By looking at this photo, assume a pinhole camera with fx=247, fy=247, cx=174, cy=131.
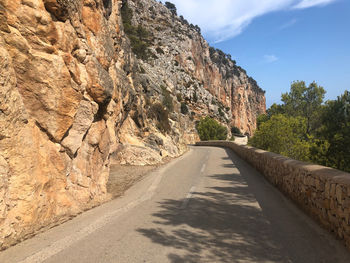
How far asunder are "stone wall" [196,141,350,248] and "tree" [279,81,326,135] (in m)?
33.3

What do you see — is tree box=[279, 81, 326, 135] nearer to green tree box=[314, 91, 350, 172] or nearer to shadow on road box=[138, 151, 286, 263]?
green tree box=[314, 91, 350, 172]

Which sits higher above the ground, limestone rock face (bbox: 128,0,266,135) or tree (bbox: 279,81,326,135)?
limestone rock face (bbox: 128,0,266,135)

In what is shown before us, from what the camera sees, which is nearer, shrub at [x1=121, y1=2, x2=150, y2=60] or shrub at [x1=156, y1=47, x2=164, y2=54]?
shrub at [x1=121, y1=2, x2=150, y2=60]

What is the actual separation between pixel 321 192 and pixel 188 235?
3.28 m

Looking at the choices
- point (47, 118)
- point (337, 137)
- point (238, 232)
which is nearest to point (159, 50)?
point (337, 137)

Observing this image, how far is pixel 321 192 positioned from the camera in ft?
18.8

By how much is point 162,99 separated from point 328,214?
1082 inches

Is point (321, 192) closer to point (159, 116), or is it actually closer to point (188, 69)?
point (159, 116)

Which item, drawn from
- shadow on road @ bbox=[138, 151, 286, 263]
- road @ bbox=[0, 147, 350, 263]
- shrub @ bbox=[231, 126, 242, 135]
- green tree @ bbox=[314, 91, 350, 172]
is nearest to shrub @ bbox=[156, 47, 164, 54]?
shrub @ bbox=[231, 126, 242, 135]

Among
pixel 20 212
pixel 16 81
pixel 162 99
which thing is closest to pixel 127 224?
pixel 20 212

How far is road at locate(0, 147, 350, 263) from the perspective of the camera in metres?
4.15

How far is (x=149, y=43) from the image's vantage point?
62.0 m

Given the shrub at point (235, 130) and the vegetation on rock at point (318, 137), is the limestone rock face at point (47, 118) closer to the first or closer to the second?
the vegetation on rock at point (318, 137)

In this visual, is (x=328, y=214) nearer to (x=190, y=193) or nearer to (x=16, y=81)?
(x=190, y=193)
